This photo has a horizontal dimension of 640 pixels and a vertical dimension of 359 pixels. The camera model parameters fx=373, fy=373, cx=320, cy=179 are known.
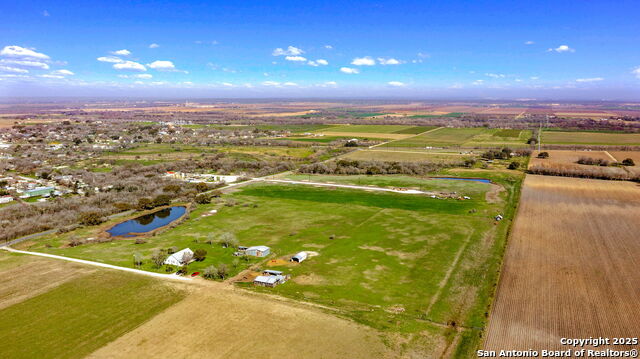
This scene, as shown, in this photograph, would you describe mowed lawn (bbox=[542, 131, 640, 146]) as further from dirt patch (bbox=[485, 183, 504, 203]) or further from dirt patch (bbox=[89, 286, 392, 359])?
dirt patch (bbox=[89, 286, 392, 359])


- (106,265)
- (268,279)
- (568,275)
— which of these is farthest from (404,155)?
(106,265)

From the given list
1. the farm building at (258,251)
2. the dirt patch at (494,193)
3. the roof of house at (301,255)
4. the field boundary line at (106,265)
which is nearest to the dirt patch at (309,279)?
the roof of house at (301,255)

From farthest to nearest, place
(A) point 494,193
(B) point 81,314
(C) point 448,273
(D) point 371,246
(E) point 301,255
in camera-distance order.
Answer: (A) point 494,193, (D) point 371,246, (E) point 301,255, (C) point 448,273, (B) point 81,314

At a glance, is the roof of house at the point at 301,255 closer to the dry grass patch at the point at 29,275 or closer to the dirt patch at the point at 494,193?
the dry grass patch at the point at 29,275

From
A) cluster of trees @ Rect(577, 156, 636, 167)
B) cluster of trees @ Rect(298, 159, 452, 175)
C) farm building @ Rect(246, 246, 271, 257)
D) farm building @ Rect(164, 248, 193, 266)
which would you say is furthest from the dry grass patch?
cluster of trees @ Rect(577, 156, 636, 167)

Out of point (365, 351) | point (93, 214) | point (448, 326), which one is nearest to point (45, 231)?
point (93, 214)

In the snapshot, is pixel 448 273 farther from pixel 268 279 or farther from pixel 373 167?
pixel 373 167
